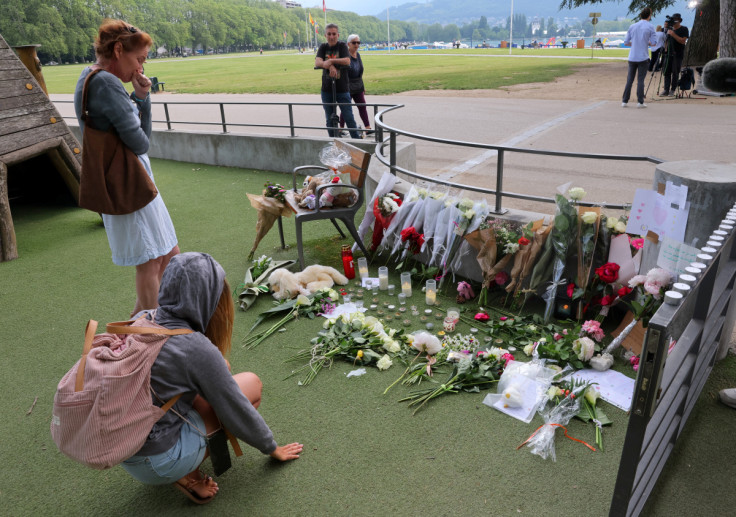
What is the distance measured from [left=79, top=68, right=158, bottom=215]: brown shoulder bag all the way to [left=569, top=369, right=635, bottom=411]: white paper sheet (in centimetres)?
308

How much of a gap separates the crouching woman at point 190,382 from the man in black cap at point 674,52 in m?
14.8

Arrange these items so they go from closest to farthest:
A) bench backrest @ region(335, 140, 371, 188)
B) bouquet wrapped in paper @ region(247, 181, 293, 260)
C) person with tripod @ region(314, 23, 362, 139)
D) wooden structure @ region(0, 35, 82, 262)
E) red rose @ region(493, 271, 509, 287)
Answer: red rose @ region(493, 271, 509, 287) < bench backrest @ region(335, 140, 371, 188) < bouquet wrapped in paper @ region(247, 181, 293, 260) < wooden structure @ region(0, 35, 82, 262) < person with tripod @ region(314, 23, 362, 139)

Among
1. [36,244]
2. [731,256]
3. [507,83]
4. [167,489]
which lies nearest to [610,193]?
[731,256]

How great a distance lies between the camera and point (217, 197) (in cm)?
803

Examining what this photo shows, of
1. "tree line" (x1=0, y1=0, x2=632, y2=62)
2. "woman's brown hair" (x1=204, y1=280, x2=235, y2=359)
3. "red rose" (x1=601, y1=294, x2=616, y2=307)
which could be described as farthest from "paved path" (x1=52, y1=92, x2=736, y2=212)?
"tree line" (x1=0, y1=0, x2=632, y2=62)

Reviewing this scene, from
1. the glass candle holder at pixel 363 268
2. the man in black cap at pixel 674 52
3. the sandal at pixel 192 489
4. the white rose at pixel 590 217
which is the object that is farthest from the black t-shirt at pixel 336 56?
the man in black cap at pixel 674 52

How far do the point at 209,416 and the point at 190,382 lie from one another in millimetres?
312

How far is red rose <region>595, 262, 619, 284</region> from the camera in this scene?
3.67 metres

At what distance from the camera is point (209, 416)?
2.47 metres

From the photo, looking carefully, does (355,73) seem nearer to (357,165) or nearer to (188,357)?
(357,165)

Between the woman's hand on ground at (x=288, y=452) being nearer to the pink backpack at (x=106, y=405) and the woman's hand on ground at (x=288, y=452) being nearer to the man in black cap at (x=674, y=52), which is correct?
the pink backpack at (x=106, y=405)

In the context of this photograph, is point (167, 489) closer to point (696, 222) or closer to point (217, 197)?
point (696, 222)

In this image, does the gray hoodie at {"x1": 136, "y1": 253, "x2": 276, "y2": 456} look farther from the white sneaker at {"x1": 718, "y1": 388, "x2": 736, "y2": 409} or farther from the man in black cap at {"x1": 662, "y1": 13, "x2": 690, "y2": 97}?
the man in black cap at {"x1": 662, "y1": 13, "x2": 690, "y2": 97}

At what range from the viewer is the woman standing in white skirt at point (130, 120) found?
127 inches
